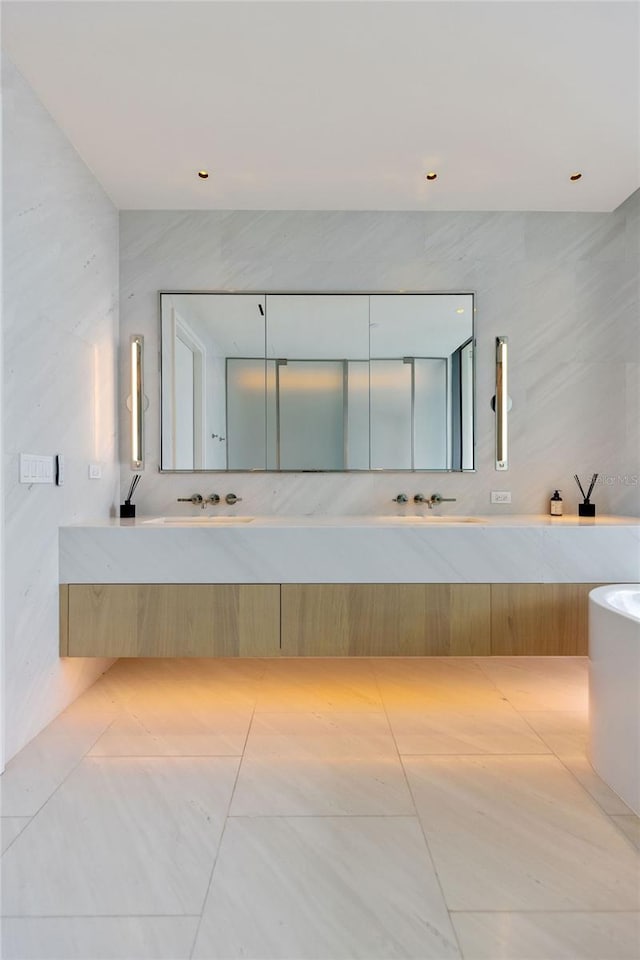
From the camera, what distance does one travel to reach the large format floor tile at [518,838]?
1.37 meters

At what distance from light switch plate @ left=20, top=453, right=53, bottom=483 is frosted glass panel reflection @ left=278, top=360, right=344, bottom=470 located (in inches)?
47.4

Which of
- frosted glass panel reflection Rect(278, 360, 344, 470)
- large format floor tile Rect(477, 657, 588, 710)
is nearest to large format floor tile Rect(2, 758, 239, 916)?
large format floor tile Rect(477, 657, 588, 710)

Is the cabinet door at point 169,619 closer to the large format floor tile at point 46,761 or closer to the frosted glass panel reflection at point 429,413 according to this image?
the large format floor tile at point 46,761

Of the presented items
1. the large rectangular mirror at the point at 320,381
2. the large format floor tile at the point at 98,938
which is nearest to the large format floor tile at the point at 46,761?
the large format floor tile at the point at 98,938

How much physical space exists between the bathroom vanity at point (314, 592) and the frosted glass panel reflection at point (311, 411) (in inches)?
29.8

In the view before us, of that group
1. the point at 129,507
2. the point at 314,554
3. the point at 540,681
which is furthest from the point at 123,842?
the point at 540,681

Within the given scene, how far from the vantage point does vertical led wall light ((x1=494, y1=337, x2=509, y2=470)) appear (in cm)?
312

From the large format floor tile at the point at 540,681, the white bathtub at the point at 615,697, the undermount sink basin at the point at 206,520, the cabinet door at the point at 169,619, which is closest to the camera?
the white bathtub at the point at 615,697

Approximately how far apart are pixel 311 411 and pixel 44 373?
134 cm

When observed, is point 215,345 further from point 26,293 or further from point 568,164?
point 568,164

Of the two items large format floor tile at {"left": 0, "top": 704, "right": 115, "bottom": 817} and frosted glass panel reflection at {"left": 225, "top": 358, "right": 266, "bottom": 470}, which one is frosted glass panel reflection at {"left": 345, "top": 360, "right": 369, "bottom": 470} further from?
large format floor tile at {"left": 0, "top": 704, "right": 115, "bottom": 817}

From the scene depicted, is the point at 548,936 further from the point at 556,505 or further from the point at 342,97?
the point at 342,97

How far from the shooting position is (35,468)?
2223 mm

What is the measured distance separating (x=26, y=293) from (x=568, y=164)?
2.50 m
